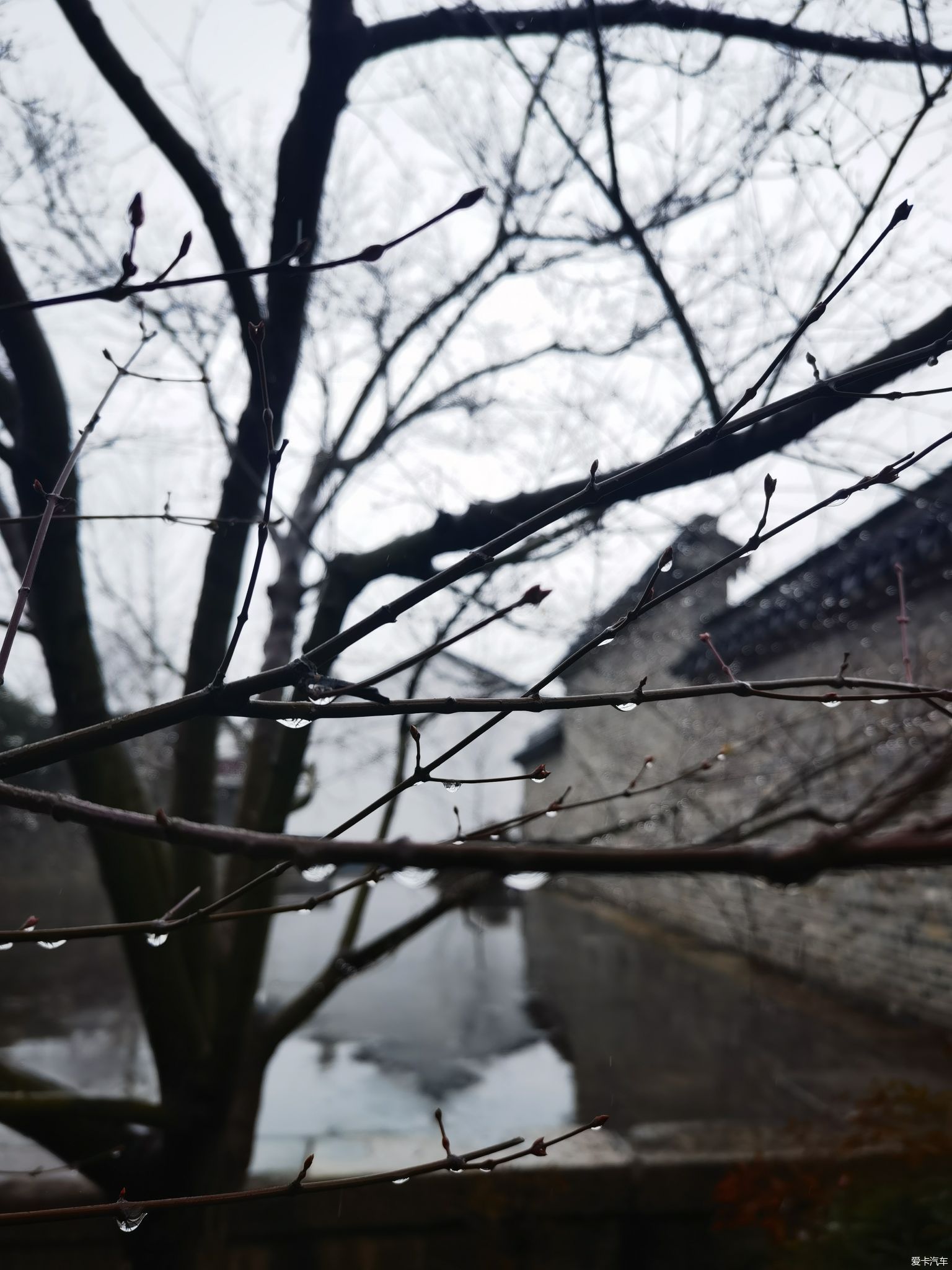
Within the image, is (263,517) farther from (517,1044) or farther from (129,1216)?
(517,1044)

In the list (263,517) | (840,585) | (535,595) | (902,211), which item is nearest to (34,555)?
(263,517)

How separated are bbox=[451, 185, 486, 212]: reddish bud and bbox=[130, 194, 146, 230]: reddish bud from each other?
0.33 metres

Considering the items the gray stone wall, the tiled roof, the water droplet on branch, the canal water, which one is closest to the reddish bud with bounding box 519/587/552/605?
the water droplet on branch

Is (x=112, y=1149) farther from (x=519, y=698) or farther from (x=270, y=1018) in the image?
(x=519, y=698)

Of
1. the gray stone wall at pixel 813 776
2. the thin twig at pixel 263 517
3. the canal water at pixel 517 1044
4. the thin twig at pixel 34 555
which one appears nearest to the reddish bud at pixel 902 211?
the thin twig at pixel 263 517

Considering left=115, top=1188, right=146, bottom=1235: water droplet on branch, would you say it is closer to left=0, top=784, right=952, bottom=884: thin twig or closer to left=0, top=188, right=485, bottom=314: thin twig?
left=0, top=784, right=952, bottom=884: thin twig

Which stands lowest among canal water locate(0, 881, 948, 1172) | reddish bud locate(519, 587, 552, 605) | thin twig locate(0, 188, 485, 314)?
canal water locate(0, 881, 948, 1172)

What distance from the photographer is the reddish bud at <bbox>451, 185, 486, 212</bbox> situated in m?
0.85

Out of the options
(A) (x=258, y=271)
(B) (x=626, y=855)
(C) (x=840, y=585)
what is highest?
(C) (x=840, y=585)

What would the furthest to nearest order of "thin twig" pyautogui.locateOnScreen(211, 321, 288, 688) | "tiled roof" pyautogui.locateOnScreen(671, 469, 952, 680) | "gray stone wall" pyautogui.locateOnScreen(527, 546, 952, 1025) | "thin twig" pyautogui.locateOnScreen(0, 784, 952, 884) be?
1. "tiled roof" pyautogui.locateOnScreen(671, 469, 952, 680)
2. "gray stone wall" pyautogui.locateOnScreen(527, 546, 952, 1025)
3. "thin twig" pyautogui.locateOnScreen(211, 321, 288, 688)
4. "thin twig" pyautogui.locateOnScreen(0, 784, 952, 884)

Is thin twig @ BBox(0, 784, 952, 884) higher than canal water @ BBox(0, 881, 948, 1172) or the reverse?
higher

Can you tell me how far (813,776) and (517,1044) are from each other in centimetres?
380

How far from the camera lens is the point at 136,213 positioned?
34.2 inches

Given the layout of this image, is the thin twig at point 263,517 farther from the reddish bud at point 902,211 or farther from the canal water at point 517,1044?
the canal water at point 517,1044
